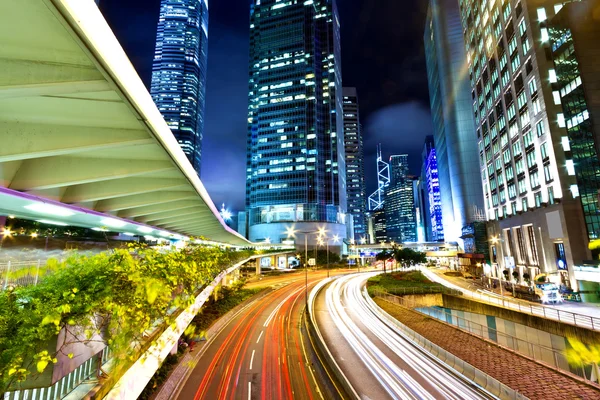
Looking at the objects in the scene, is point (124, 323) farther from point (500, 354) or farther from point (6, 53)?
point (500, 354)

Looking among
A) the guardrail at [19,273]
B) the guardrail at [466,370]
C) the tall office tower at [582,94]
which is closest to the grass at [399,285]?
the tall office tower at [582,94]

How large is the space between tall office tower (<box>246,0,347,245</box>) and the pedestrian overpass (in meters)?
102

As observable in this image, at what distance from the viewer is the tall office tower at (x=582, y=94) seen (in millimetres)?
37531

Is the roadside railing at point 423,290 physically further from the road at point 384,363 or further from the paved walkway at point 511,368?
the paved walkway at point 511,368

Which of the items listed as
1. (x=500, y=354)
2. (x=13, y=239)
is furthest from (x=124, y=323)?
(x=500, y=354)

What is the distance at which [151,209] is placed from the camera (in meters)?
16.6

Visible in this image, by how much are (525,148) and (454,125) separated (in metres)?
70.2

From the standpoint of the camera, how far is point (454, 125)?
11269 cm

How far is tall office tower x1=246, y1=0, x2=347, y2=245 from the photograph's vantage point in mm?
114500

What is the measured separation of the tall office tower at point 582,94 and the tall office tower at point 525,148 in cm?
64

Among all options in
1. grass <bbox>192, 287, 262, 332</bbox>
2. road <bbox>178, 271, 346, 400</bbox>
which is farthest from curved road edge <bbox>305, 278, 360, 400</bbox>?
grass <bbox>192, 287, 262, 332</bbox>

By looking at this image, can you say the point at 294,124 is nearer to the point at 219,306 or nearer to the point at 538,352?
the point at 219,306

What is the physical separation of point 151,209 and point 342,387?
15.1 m

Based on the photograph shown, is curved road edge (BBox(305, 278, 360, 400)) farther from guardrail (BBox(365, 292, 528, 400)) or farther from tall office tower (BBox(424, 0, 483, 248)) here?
tall office tower (BBox(424, 0, 483, 248))
